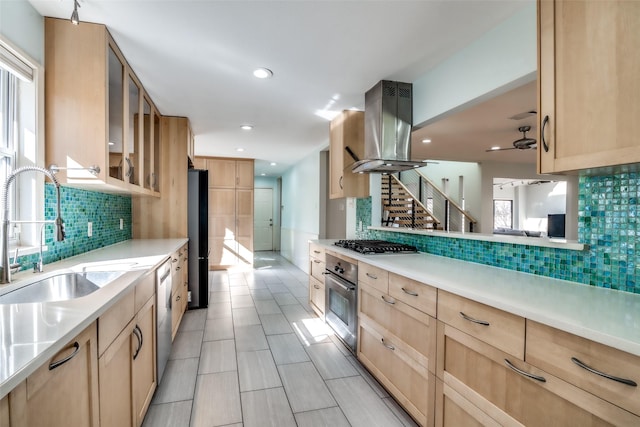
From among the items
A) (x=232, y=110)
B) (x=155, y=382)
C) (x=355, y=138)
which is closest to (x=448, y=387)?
(x=155, y=382)

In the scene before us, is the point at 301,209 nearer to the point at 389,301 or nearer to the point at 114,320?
the point at 389,301

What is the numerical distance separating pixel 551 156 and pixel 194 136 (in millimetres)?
4544

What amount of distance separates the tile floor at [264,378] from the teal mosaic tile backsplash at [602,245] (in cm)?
120

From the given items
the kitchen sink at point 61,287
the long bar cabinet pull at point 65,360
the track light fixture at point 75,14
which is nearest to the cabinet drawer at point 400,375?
the long bar cabinet pull at point 65,360

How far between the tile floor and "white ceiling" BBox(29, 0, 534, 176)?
238 centimetres

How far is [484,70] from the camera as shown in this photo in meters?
1.98

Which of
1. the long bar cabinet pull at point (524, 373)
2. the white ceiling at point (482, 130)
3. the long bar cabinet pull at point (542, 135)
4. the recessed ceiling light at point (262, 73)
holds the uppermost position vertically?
the white ceiling at point (482, 130)

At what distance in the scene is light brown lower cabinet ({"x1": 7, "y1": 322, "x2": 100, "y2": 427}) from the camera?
0.72 m

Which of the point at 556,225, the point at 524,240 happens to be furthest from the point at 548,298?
the point at 556,225

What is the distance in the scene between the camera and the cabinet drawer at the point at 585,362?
854 millimetres

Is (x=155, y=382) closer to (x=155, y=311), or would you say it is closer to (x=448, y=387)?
(x=155, y=311)

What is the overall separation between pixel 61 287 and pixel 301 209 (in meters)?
5.32

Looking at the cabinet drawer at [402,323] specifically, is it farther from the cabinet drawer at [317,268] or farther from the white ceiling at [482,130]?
the white ceiling at [482,130]

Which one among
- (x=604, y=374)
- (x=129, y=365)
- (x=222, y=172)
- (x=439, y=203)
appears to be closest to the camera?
(x=604, y=374)
